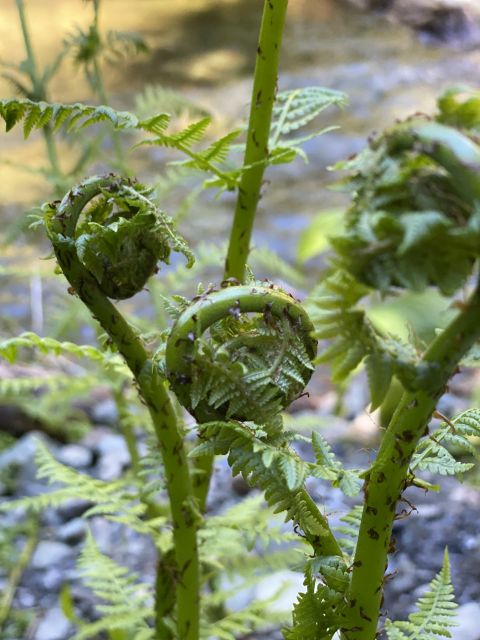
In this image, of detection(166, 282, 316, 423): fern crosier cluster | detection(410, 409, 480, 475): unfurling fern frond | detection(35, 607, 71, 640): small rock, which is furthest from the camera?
detection(35, 607, 71, 640): small rock

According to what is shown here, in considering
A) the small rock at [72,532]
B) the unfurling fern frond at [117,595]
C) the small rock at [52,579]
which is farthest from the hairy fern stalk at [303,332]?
the small rock at [72,532]

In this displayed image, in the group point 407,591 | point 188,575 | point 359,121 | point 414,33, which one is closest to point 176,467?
point 188,575

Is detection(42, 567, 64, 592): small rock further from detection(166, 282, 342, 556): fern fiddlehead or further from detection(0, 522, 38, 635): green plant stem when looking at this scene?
detection(166, 282, 342, 556): fern fiddlehead

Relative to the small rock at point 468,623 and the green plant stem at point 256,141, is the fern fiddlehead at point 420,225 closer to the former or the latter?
the green plant stem at point 256,141

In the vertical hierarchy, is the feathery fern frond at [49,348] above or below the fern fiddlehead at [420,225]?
above

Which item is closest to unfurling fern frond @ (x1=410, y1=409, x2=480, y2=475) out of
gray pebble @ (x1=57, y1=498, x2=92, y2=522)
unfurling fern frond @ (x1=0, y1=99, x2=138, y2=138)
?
unfurling fern frond @ (x1=0, y1=99, x2=138, y2=138)

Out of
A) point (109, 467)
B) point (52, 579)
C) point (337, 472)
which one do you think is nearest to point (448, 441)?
point (337, 472)
